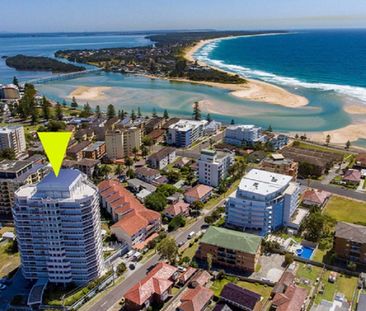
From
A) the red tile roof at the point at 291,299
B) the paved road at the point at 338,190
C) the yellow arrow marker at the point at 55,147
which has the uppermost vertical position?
the yellow arrow marker at the point at 55,147

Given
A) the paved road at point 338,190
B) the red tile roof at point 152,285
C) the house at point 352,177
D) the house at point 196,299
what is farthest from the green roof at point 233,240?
the house at point 352,177

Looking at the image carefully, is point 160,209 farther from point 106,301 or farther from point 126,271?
point 106,301

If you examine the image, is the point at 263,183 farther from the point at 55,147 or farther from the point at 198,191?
the point at 55,147

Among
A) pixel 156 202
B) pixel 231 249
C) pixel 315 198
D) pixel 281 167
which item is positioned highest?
pixel 281 167

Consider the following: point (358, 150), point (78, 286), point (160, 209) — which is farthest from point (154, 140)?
point (78, 286)

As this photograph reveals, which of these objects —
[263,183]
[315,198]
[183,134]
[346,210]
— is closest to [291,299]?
[263,183]

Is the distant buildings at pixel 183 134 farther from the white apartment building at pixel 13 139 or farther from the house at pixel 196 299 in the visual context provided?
the house at pixel 196 299

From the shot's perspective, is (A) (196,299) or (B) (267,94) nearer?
(A) (196,299)

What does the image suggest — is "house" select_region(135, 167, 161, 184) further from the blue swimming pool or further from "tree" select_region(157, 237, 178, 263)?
the blue swimming pool
